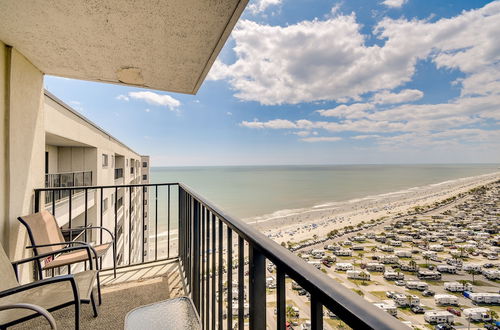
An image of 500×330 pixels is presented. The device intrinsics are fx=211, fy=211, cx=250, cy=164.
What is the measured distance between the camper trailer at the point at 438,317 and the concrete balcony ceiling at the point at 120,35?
30.1ft

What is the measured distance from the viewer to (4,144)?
200 cm

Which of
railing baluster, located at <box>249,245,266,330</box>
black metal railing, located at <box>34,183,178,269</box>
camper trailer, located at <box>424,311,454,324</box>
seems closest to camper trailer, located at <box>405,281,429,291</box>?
camper trailer, located at <box>424,311,454,324</box>

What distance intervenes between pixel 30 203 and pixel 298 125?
2210 inches

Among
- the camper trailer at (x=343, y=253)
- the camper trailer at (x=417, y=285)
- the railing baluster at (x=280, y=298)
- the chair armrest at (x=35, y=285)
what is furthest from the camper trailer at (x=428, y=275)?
the chair armrest at (x=35, y=285)

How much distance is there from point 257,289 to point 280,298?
159mm

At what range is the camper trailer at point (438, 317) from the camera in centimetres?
637

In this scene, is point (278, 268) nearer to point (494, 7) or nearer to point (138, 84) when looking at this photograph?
point (138, 84)

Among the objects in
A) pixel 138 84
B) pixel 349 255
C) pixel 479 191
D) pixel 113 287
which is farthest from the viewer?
pixel 479 191

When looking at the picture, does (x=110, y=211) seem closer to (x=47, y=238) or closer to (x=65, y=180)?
(x=65, y=180)

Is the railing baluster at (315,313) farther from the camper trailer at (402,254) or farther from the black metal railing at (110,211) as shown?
the camper trailer at (402,254)

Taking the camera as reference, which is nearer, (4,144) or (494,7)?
(4,144)

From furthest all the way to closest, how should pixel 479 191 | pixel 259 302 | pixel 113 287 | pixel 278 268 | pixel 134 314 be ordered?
1. pixel 479 191
2. pixel 113 287
3. pixel 134 314
4. pixel 259 302
5. pixel 278 268

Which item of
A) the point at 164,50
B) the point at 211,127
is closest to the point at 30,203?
the point at 164,50

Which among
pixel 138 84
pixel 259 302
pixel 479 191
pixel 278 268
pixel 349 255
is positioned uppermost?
pixel 138 84
